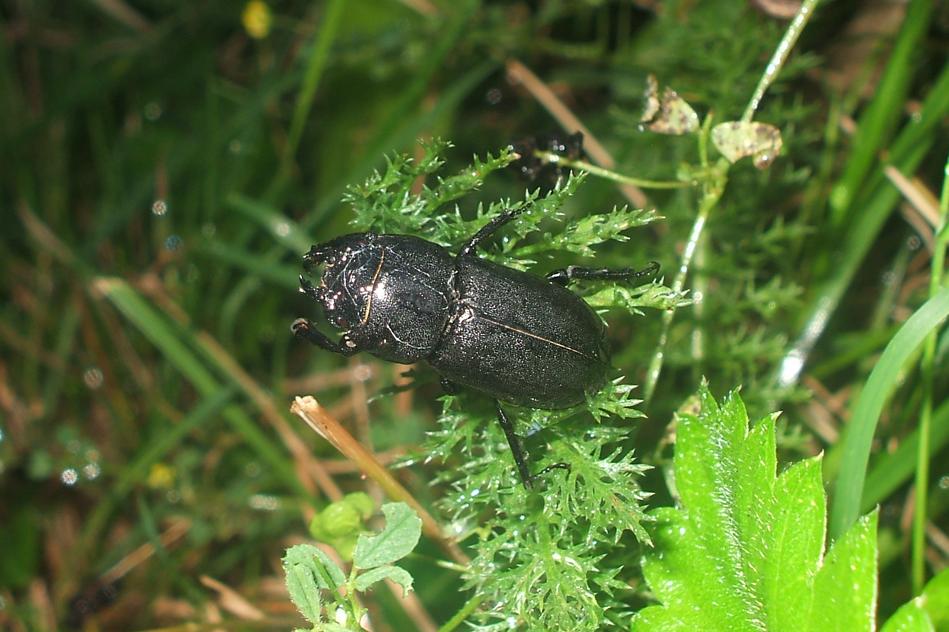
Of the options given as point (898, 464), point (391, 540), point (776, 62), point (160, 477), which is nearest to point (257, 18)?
point (160, 477)

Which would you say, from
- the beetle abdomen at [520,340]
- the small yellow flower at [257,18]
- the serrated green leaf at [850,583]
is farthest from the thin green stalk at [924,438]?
the small yellow flower at [257,18]

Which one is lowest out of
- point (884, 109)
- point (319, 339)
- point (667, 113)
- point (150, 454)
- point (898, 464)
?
point (150, 454)

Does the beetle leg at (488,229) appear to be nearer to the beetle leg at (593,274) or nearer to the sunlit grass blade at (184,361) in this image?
the beetle leg at (593,274)

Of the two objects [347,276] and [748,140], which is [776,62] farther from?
[347,276]

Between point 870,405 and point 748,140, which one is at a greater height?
point 748,140

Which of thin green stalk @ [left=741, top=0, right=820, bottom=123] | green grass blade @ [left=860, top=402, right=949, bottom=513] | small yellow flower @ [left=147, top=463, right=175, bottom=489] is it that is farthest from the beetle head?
small yellow flower @ [left=147, top=463, right=175, bottom=489]

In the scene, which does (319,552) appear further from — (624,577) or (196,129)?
(196,129)
